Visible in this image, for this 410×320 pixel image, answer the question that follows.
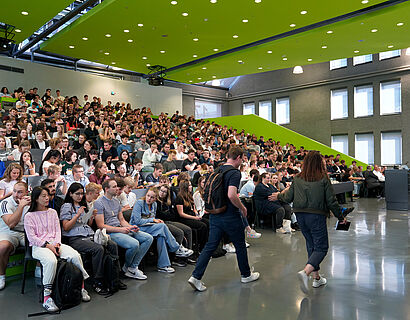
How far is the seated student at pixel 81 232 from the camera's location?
3.70 m

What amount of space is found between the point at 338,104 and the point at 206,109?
848 cm

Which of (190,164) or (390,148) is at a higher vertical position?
(390,148)

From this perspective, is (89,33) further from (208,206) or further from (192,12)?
(208,206)

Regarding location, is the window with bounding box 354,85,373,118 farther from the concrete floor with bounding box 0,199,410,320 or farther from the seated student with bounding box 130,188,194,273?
the seated student with bounding box 130,188,194,273

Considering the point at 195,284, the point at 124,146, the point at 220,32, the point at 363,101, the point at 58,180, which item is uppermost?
the point at 220,32

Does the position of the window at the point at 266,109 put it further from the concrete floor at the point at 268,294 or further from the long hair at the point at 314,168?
the long hair at the point at 314,168

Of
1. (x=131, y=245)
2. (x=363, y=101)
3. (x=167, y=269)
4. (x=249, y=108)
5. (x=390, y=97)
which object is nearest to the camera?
(x=131, y=245)

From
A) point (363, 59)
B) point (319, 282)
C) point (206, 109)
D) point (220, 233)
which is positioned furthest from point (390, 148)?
point (220, 233)

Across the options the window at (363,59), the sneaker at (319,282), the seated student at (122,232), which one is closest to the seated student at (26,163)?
the seated student at (122,232)

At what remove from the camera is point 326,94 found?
750 inches

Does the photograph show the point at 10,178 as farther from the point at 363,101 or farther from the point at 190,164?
the point at 363,101

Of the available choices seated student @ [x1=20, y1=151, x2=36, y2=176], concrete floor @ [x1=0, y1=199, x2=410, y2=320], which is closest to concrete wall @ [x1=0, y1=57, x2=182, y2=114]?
seated student @ [x1=20, y1=151, x2=36, y2=176]

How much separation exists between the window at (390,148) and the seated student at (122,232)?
15957 mm

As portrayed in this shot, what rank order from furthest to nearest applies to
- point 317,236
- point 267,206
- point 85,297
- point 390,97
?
point 390,97
point 267,206
point 317,236
point 85,297
